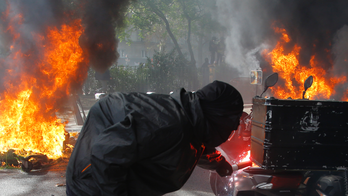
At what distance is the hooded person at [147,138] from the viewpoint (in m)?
1.46

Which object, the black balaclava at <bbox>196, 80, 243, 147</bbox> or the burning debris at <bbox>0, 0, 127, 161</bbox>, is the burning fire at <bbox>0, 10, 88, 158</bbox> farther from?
the black balaclava at <bbox>196, 80, 243, 147</bbox>

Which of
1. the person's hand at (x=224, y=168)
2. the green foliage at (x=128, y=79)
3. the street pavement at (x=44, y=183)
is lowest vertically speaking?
the street pavement at (x=44, y=183)

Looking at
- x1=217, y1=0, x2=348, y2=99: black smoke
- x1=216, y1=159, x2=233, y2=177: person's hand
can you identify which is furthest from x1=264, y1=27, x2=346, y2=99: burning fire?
x1=216, y1=159, x2=233, y2=177: person's hand

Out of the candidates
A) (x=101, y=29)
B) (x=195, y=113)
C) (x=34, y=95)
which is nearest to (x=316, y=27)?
(x=101, y=29)

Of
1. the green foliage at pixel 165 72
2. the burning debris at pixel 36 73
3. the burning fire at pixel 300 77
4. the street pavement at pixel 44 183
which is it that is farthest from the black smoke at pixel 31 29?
the green foliage at pixel 165 72

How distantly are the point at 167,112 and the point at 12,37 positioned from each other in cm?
638

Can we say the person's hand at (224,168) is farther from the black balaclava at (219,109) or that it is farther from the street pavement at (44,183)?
the street pavement at (44,183)

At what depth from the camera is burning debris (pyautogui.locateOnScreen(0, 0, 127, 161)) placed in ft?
19.4

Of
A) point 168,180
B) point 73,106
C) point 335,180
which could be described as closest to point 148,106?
point 168,180

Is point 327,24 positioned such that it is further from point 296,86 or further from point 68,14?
point 68,14

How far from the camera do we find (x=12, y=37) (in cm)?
639

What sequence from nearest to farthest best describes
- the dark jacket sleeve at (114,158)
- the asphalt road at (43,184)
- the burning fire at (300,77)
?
1. the dark jacket sleeve at (114,158)
2. the asphalt road at (43,184)
3. the burning fire at (300,77)

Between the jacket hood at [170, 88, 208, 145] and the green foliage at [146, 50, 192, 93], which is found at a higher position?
the green foliage at [146, 50, 192, 93]

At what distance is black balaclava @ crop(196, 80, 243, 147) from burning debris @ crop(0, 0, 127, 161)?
4749 millimetres
